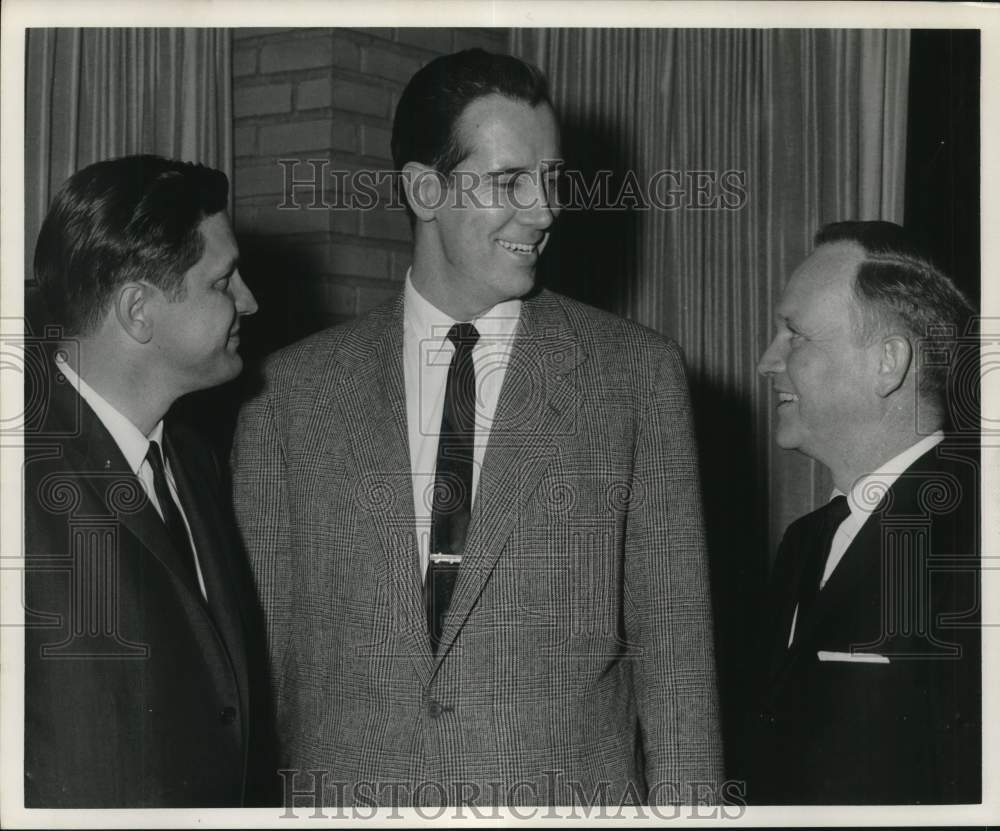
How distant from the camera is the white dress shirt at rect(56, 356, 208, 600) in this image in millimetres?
2090

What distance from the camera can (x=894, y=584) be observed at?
2.28 metres

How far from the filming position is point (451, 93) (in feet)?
7.03

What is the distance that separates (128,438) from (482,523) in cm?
61

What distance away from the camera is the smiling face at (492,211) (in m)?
2.14

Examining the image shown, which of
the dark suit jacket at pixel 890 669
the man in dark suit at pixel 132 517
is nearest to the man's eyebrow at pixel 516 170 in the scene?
the man in dark suit at pixel 132 517

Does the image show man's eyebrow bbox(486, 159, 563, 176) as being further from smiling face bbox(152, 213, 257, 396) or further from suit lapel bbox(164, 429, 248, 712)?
suit lapel bbox(164, 429, 248, 712)

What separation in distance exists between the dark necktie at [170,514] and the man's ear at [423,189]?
2.03 feet

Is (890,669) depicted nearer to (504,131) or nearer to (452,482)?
(452,482)

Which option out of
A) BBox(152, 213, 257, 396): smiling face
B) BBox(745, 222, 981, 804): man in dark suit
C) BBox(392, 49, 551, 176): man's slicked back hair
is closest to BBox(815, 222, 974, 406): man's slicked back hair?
BBox(745, 222, 981, 804): man in dark suit

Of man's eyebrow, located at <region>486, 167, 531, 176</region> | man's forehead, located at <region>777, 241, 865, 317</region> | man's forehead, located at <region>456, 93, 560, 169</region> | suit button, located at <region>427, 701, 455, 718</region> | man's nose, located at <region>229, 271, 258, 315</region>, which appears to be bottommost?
suit button, located at <region>427, 701, 455, 718</region>

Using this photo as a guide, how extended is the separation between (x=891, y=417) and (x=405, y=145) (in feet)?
3.35

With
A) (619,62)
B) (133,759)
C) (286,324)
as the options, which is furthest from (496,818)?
(619,62)

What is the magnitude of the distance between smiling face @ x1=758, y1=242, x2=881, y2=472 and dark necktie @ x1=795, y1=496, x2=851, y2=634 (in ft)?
0.33

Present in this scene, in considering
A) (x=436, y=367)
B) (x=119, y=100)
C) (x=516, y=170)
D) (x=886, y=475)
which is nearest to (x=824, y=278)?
(x=886, y=475)
